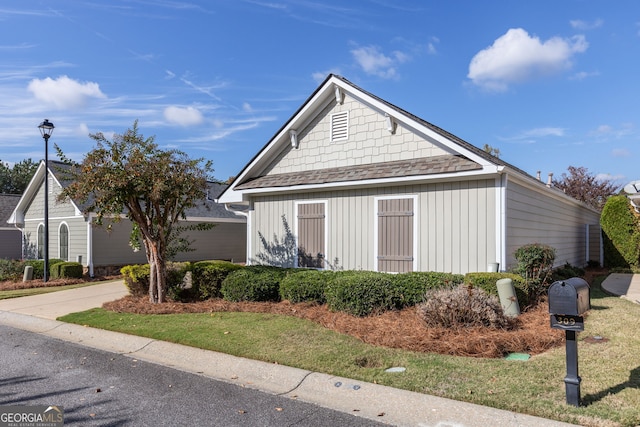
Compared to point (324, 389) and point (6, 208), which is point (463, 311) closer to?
point (324, 389)

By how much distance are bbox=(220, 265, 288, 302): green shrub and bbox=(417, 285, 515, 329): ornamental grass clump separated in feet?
13.4

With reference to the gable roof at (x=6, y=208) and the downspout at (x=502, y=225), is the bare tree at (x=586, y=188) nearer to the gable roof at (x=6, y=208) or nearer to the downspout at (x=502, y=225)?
the downspout at (x=502, y=225)

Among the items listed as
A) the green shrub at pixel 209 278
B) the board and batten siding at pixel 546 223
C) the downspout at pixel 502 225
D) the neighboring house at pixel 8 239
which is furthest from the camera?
the neighboring house at pixel 8 239

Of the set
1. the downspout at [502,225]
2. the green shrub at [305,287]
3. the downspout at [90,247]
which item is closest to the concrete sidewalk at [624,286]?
the downspout at [502,225]

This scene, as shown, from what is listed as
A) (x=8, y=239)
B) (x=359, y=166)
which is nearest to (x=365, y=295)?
(x=359, y=166)

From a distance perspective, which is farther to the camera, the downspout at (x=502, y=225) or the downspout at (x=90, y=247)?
the downspout at (x=90, y=247)

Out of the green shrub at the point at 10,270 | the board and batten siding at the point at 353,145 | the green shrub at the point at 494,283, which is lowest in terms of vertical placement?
the green shrub at the point at 10,270

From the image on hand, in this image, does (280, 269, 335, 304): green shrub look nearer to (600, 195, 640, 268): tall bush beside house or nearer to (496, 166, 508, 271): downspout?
(496, 166, 508, 271): downspout

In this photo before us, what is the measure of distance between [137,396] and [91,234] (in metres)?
15.1

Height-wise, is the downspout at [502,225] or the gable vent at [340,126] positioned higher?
the gable vent at [340,126]

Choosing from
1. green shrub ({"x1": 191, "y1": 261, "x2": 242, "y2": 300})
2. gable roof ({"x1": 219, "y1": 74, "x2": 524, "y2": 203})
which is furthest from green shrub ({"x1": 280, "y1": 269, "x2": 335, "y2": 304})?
gable roof ({"x1": 219, "y1": 74, "x2": 524, "y2": 203})

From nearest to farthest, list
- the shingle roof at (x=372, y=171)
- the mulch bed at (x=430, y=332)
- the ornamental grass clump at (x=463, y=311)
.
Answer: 1. the mulch bed at (x=430, y=332)
2. the ornamental grass clump at (x=463, y=311)
3. the shingle roof at (x=372, y=171)

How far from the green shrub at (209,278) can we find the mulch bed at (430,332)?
1.45 m

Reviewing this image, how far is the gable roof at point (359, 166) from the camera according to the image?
9188 millimetres
